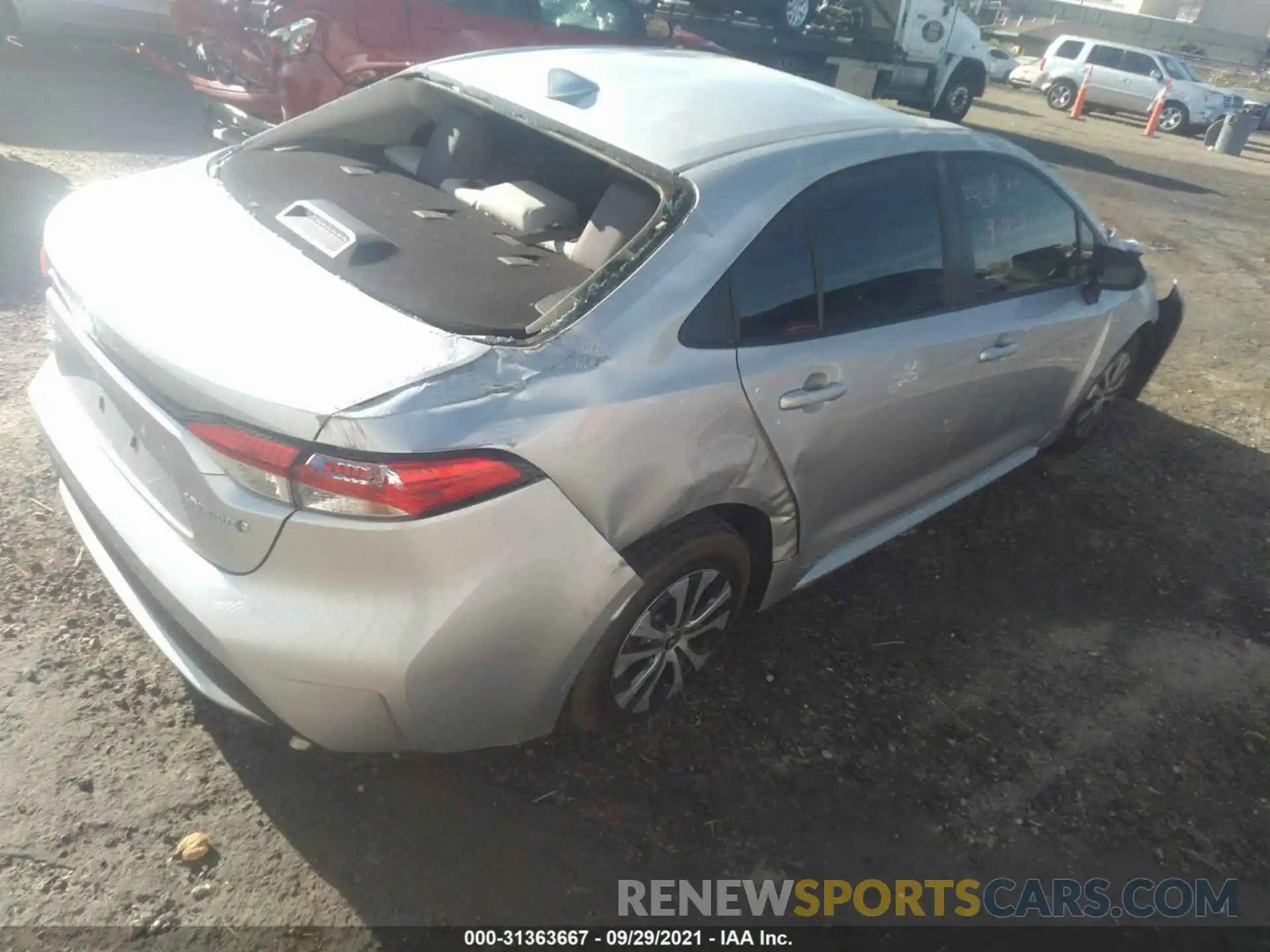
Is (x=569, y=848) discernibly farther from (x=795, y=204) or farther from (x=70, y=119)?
(x=70, y=119)

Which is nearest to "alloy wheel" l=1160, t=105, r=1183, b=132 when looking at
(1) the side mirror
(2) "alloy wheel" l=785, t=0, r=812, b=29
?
(2) "alloy wheel" l=785, t=0, r=812, b=29

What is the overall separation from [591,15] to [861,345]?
6688 millimetres

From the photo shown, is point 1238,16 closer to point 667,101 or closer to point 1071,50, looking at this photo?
point 1071,50

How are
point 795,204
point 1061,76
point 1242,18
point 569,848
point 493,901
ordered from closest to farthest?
point 493,901
point 569,848
point 795,204
point 1061,76
point 1242,18

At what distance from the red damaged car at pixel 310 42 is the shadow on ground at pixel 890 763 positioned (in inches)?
192

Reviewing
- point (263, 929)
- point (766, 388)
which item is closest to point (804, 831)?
point (766, 388)

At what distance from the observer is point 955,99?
15914 mm

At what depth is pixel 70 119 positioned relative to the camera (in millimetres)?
7602

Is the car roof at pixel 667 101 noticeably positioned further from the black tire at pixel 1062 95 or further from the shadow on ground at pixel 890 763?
the black tire at pixel 1062 95

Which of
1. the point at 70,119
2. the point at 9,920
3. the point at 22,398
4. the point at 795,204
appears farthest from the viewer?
the point at 70,119

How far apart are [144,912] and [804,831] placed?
5.43ft

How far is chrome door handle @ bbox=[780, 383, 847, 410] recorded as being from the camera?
2.55m

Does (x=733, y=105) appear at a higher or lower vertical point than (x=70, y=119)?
higher

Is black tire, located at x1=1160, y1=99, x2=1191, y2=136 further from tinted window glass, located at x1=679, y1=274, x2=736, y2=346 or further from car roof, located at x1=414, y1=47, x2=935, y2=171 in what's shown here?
tinted window glass, located at x1=679, y1=274, x2=736, y2=346
